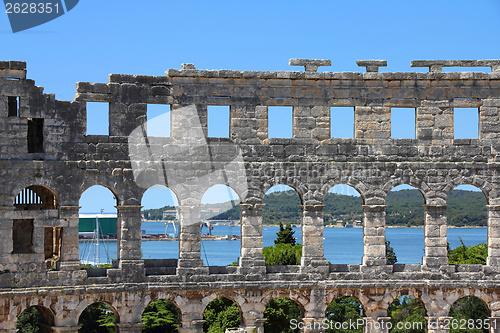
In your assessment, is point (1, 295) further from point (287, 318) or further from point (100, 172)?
point (287, 318)

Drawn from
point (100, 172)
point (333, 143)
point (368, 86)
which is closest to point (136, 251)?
point (100, 172)

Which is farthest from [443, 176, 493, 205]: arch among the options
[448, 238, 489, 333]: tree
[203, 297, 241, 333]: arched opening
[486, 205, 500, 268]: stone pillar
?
[203, 297, 241, 333]: arched opening

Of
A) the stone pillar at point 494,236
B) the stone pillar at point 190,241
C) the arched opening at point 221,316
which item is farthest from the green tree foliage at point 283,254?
the stone pillar at point 494,236

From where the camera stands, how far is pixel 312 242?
1129 inches

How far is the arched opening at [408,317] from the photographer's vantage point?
140 feet

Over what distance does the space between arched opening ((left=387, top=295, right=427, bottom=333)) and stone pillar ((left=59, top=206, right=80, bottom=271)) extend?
17.4 metres

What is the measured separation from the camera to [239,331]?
2764cm

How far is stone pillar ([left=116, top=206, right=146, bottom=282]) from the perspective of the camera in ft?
90.8

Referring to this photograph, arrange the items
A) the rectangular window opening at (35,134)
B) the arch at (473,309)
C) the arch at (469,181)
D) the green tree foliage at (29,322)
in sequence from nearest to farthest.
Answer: the rectangular window opening at (35,134) < the arch at (469,181) < the arch at (473,309) < the green tree foliage at (29,322)

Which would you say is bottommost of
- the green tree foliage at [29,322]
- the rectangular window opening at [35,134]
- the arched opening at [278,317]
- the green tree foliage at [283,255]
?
the green tree foliage at [29,322]

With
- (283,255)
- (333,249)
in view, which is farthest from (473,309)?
(333,249)

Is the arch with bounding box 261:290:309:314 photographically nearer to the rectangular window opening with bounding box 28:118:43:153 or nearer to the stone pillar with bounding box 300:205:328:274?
the stone pillar with bounding box 300:205:328:274

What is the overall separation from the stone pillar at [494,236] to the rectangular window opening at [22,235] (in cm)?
1605

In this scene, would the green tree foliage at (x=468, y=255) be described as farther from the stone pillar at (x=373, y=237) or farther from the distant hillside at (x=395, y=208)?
the distant hillside at (x=395, y=208)
